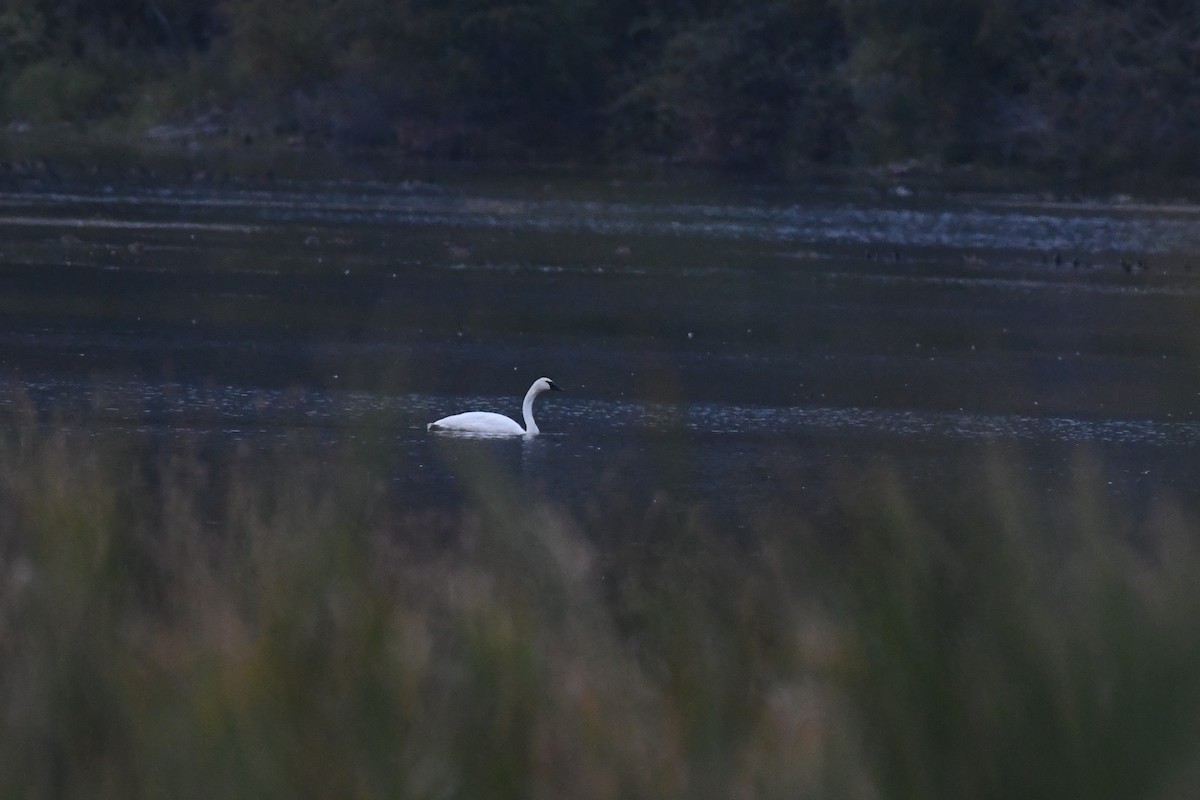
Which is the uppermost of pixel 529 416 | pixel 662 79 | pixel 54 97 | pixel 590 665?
pixel 590 665

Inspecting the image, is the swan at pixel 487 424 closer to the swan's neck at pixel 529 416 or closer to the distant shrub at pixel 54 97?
the swan's neck at pixel 529 416

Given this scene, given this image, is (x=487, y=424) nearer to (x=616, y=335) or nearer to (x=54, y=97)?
(x=616, y=335)

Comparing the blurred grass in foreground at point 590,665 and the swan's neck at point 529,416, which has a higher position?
the blurred grass in foreground at point 590,665

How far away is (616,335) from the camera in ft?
74.6

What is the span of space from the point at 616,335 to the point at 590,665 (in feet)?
56.1

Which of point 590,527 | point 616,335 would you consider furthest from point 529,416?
point 616,335

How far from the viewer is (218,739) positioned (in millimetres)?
5004

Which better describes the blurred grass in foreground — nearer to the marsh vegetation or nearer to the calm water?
the marsh vegetation

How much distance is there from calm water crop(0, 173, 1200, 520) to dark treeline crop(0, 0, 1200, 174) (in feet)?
66.3

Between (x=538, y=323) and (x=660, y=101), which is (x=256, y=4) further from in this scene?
(x=538, y=323)

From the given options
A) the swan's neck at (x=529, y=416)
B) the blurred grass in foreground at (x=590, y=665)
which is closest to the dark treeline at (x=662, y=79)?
the swan's neck at (x=529, y=416)

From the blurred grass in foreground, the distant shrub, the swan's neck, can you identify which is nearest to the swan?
the swan's neck

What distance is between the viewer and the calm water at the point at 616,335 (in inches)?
611

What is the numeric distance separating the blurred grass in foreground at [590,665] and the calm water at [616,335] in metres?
1.25
